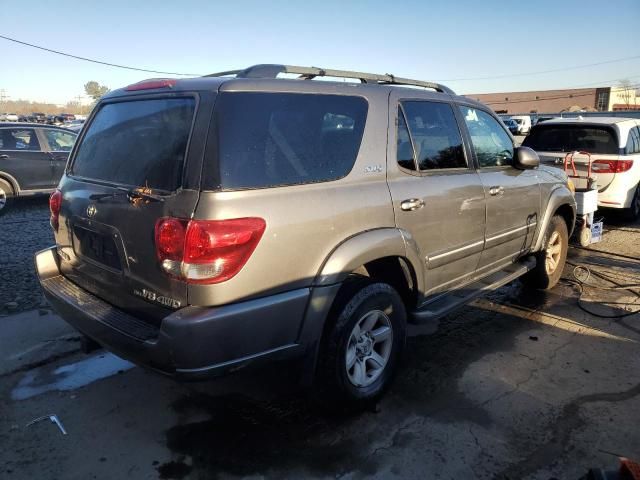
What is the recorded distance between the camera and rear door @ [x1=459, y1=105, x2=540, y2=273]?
4.03 m

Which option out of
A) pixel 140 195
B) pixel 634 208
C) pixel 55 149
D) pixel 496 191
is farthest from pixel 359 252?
pixel 55 149

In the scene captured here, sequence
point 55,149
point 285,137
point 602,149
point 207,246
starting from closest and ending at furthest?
point 207,246
point 285,137
point 602,149
point 55,149

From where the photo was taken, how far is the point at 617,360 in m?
3.81

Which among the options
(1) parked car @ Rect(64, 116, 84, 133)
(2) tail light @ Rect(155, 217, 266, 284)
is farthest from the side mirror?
(1) parked car @ Rect(64, 116, 84, 133)

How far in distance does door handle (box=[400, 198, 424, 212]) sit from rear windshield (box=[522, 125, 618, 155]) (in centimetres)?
530

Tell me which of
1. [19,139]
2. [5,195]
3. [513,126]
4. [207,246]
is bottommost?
[5,195]

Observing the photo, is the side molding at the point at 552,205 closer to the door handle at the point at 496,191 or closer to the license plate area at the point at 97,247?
the door handle at the point at 496,191

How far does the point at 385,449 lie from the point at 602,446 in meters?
1.22

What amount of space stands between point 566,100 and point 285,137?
246ft

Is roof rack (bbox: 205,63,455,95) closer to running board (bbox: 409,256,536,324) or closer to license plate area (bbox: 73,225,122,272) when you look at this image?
license plate area (bbox: 73,225,122,272)

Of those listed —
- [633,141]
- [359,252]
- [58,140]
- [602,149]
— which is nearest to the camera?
[359,252]

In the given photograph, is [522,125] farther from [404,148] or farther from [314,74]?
[314,74]

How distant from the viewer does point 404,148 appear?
3.29m

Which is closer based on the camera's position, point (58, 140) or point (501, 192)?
point (501, 192)
